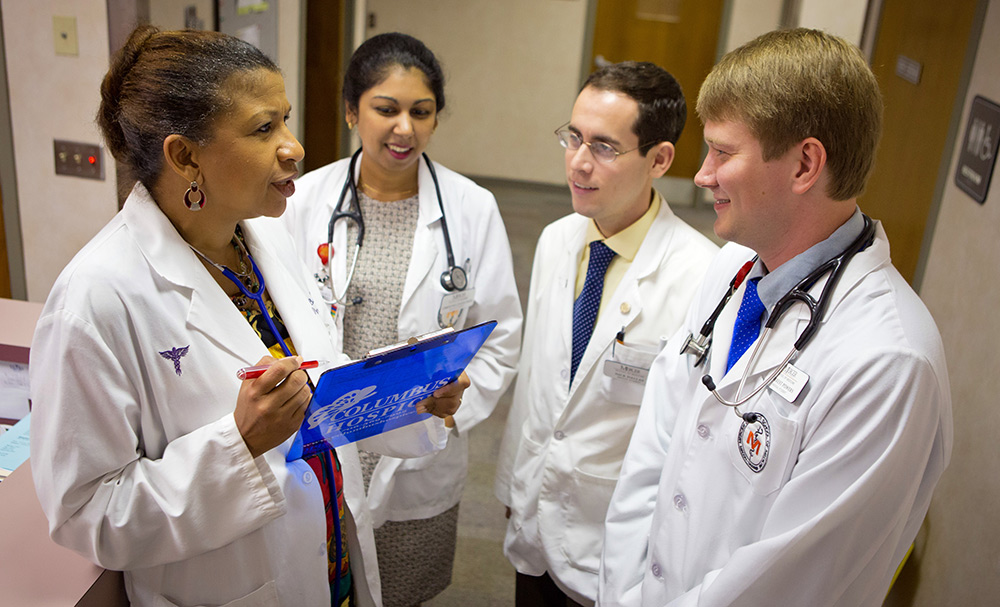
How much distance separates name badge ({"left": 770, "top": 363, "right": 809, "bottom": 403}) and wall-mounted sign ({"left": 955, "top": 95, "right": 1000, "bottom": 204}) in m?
1.16

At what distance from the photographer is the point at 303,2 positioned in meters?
3.59

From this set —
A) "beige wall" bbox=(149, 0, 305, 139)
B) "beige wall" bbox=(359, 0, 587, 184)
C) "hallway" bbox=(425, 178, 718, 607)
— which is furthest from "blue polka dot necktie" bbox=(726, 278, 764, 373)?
"beige wall" bbox=(359, 0, 587, 184)

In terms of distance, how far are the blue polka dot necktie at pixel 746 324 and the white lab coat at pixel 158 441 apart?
776 millimetres

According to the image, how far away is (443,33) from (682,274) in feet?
17.7

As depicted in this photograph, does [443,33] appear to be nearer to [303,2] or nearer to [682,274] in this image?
[303,2]

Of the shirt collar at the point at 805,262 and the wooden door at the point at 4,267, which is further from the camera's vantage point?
the wooden door at the point at 4,267

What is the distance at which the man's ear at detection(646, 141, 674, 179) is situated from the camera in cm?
177

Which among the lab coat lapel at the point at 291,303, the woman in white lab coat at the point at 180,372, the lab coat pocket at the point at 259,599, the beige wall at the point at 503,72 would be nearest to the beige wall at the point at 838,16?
the beige wall at the point at 503,72

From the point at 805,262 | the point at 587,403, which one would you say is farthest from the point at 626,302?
the point at 805,262

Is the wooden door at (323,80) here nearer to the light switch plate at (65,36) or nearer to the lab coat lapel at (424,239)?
the light switch plate at (65,36)

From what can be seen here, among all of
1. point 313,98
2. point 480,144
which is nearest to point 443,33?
point 480,144

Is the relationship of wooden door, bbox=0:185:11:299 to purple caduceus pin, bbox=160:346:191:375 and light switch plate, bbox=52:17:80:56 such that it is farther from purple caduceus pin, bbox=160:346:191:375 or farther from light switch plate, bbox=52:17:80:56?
purple caduceus pin, bbox=160:346:191:375

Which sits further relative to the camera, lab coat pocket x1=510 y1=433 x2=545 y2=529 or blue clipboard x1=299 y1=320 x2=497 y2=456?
lab coat pocket x1=510 y1=433 x2=545 y2=529

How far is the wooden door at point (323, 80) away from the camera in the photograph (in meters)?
4.40
